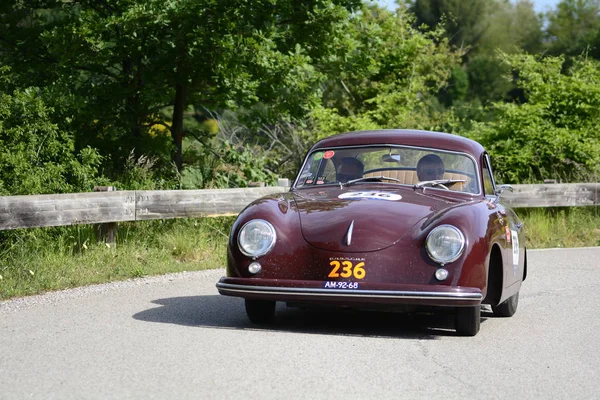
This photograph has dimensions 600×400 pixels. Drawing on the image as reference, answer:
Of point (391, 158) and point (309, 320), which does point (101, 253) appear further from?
point (391, 158)

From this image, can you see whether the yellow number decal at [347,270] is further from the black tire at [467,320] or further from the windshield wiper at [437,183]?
the windshield wiper at [437,183]

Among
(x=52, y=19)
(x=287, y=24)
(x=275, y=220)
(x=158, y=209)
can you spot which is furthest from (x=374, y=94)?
(x=275, y=220)

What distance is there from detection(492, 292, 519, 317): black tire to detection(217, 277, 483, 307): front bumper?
1.54 m

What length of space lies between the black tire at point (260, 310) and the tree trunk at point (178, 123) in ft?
32.7

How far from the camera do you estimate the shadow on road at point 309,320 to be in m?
7.59

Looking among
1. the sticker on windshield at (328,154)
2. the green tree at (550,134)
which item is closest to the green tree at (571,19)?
the green tree at (550,134)

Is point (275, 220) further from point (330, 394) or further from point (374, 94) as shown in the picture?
point (374, 94)

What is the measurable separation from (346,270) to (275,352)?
3.04 ft

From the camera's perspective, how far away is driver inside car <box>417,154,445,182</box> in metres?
8.65

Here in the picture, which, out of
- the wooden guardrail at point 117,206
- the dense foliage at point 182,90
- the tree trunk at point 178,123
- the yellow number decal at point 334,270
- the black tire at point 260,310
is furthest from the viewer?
the tree trunk at point 178,123

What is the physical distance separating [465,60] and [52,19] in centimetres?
6517

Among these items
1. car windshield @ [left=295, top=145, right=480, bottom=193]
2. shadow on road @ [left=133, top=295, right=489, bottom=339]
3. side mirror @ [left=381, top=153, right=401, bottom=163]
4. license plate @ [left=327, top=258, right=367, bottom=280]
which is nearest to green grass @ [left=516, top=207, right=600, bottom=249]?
car windshield @ [left=295, top=145, right=480, bottom=193]

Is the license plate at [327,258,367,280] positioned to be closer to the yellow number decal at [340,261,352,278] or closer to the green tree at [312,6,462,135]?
the yellow number decal at [340,261,352,278]

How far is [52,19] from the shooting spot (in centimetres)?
1731
